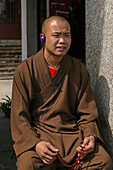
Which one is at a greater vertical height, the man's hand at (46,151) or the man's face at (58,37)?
the man's face at (58,37)

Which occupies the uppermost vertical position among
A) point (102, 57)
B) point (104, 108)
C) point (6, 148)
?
point (102, 57)

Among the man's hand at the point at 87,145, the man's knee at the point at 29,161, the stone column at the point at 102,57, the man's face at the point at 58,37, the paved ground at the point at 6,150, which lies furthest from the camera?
the paved ground at the point at 6,150

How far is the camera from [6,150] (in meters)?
3.22

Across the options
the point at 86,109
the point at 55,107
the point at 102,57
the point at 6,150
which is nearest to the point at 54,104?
the point at 55,107

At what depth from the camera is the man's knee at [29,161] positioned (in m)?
2.02

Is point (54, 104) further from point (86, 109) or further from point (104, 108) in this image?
point (104, 108)

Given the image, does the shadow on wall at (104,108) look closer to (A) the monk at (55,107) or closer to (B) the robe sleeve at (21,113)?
(A) the monk at (55,107)

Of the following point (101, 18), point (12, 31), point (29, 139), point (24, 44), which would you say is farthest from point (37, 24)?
point (29, 139)

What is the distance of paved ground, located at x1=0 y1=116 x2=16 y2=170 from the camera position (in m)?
2.82

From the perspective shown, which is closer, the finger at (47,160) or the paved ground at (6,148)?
the finger at (47,160)

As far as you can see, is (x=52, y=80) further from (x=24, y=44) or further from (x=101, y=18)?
(x=24, y=44)

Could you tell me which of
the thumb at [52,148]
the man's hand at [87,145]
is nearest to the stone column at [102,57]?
the man's hand at [87,145]

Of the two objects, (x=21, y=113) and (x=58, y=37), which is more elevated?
(x=58, y=37)

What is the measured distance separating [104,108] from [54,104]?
0.52 metres
